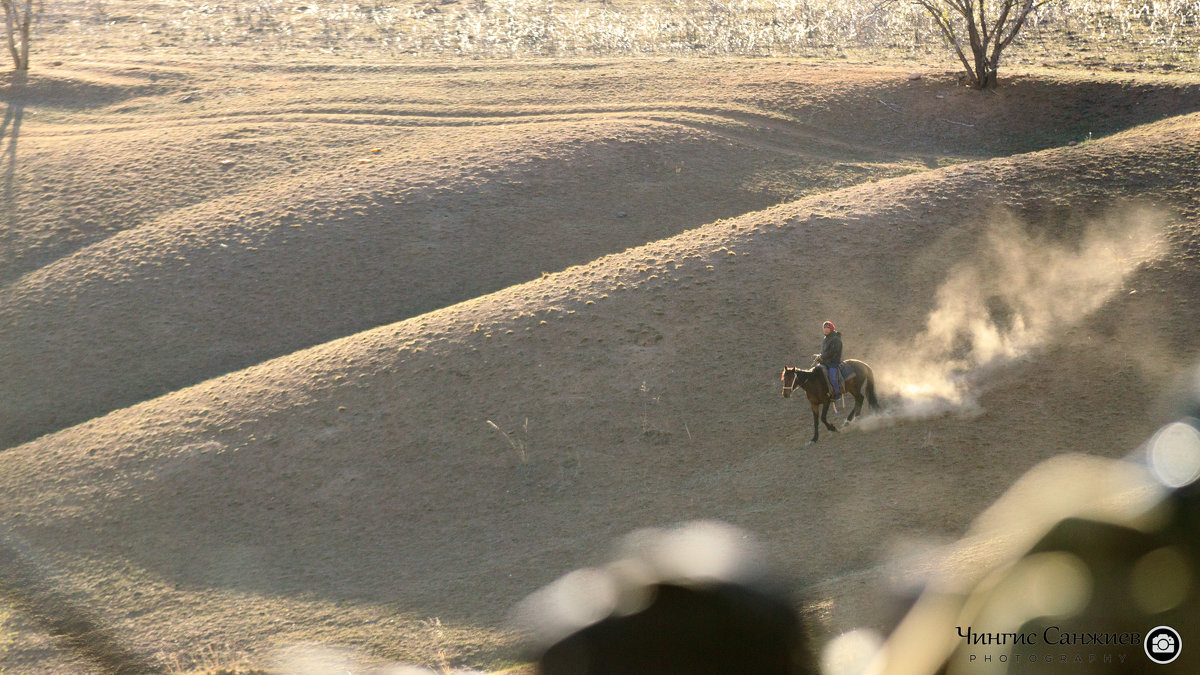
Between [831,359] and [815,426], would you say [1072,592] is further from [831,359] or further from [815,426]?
[815,426]

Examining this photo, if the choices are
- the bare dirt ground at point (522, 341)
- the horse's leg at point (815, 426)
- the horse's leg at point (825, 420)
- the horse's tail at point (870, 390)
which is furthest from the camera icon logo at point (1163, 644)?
the horse's leg at point (825, 420)

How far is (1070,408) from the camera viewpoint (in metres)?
15.6

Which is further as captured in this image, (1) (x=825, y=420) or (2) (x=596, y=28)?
(2) (x=596, y=28)

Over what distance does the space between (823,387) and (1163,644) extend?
696cm

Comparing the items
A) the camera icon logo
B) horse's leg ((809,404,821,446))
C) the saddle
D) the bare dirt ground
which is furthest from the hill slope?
the camera icon logo

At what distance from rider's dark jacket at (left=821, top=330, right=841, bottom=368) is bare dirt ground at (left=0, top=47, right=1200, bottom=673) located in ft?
6.04

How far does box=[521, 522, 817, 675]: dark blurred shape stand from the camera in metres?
11.0

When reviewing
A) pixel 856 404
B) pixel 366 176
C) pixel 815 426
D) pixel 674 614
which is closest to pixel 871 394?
pixel 856 404

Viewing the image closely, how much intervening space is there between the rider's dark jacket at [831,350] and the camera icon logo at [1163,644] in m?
6.90

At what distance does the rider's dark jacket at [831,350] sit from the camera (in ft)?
48.2

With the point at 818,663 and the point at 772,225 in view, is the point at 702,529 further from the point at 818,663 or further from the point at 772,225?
the point at 772,225

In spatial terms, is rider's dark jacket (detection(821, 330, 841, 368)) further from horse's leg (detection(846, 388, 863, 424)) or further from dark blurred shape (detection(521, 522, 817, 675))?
dark blurred shape (detection(521, 522, 817, 675))

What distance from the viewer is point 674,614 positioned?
12305 millimetres

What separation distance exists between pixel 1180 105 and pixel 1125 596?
2784cm
